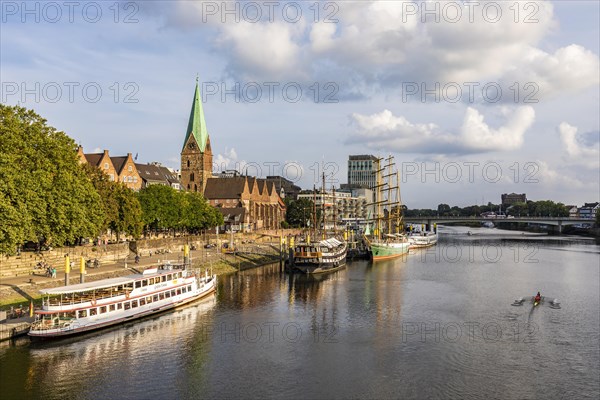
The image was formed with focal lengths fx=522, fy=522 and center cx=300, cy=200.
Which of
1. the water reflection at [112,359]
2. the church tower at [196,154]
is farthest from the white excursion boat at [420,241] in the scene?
the water reflection at [112,359]

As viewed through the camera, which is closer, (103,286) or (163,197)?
(103,286)

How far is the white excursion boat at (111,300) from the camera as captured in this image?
4644 centimetres

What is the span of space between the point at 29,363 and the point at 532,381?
3805cm

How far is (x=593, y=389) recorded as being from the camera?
37531 millimetres

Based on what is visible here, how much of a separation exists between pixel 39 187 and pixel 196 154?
11362 centimetres

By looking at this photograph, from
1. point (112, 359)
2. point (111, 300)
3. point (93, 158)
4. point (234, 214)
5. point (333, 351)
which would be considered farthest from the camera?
point (234, 214)

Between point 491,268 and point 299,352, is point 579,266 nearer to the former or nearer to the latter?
point 491,268

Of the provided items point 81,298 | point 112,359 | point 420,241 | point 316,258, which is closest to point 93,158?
point 316,258

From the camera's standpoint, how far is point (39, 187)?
6041 centimetres

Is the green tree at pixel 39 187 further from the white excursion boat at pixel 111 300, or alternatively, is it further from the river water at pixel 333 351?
the river water at pixel 333 351

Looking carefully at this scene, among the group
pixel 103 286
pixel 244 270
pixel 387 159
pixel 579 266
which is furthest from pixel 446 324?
pixel 387 159

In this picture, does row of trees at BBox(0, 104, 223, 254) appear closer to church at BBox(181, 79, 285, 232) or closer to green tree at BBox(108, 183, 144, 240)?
green tree at BBox(108, 183, 144, 240)

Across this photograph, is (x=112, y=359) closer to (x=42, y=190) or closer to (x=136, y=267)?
(x=42, y=190)

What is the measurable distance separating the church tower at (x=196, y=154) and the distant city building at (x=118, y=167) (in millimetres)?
36135
